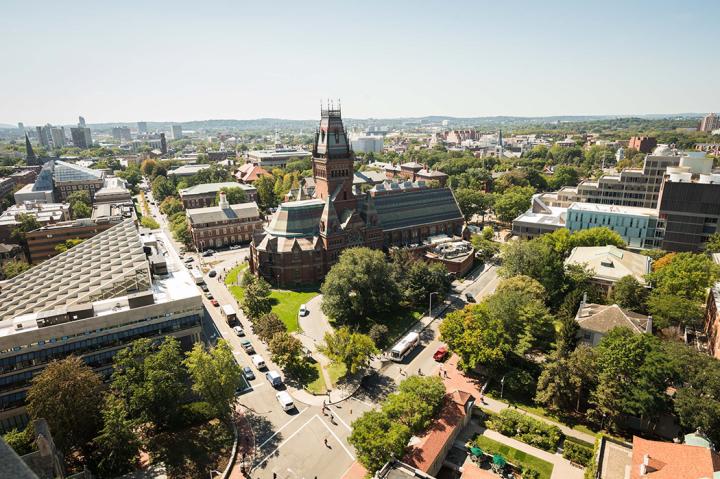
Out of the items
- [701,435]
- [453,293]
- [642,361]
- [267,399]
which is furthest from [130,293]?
[701,435]

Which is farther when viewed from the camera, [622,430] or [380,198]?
[380,198]

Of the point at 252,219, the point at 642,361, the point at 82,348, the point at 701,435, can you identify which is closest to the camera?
the point at 701,435

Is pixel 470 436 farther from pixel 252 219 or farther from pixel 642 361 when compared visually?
pixel 252 219

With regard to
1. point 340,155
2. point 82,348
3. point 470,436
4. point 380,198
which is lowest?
A: point 470,436

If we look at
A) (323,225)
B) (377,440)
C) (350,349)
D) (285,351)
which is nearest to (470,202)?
(323,225)

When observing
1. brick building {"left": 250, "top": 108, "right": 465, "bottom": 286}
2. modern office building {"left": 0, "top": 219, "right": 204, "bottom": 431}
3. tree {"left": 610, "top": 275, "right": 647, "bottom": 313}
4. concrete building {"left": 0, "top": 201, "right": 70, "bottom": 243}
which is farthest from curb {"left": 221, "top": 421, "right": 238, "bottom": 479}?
concrete building {"left": 0, "top": 201, "right": 70, "bottom": 243}

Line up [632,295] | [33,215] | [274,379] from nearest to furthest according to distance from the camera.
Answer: [274,379] < [632,295] < [33,215]

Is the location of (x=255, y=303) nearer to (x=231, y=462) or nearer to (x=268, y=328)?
(x=268, y=328)
